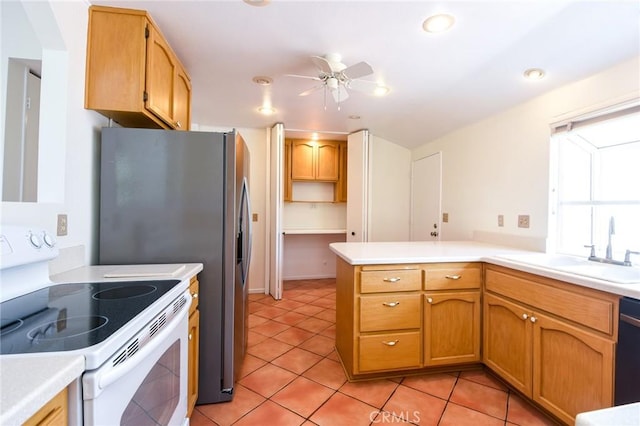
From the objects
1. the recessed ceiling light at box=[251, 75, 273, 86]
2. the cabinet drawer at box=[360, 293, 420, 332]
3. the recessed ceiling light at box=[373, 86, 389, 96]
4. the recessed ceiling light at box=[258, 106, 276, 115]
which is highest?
the recessed ceiling light at box=[258, 106, 276, 115]

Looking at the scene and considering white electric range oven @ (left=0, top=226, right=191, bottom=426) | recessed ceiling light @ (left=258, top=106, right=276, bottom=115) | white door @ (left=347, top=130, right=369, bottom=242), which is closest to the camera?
white electric range oven @ (left=0, top=226, right=191, bottom=426)

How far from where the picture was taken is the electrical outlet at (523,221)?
7.71 feet

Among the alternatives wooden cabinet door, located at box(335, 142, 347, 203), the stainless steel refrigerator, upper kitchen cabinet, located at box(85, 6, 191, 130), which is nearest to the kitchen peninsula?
the stainless steel refrigerator

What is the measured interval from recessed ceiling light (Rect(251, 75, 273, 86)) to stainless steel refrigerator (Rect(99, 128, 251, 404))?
884mm

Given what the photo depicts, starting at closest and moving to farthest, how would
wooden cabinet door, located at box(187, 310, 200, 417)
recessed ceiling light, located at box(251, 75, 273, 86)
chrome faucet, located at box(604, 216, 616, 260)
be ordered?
1. wooden cabinet door, located at box(187, 310, 200, 417)
2. chrome faucet, located at box(604, 216, 616, 260)
3. recessed ceiling light, located at box(251, 75, 273, 86)

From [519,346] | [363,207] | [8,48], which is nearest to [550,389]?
[519,346]

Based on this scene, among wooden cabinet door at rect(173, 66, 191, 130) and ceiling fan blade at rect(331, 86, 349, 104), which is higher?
ceiling fan blade at rect(331, 86, 349, 104)

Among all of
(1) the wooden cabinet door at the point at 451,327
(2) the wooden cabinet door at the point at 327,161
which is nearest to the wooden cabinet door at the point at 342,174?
(2) the wooden cabinet door at the point at 327,161

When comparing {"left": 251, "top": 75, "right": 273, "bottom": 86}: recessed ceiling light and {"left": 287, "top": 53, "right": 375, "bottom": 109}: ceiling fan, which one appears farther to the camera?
{"left": 251, "top": 75, "right": 273, "bottom": 86}: recessed ceiling light

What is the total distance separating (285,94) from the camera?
2703mm

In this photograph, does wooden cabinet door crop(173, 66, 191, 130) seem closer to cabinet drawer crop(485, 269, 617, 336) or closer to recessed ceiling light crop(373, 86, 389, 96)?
recessed ceiling light crop(373, 86, 389, 96)

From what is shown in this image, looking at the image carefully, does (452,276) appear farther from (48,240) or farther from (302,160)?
(302,160)

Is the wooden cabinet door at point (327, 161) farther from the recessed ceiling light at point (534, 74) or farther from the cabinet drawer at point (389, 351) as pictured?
the cabinet drawer at point (389, 351)

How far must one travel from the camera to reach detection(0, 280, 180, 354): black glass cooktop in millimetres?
708
